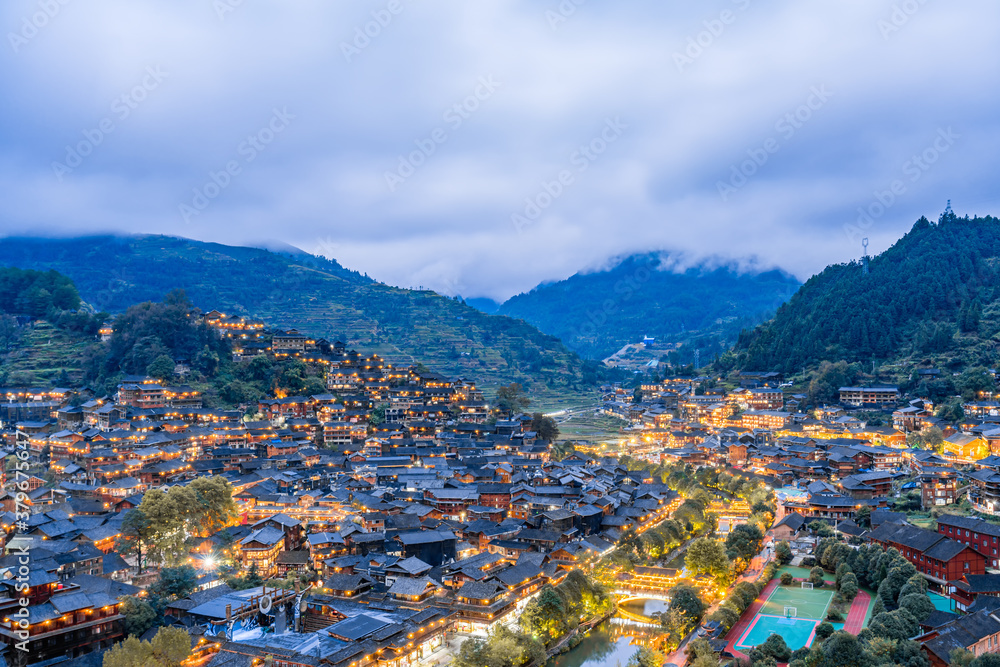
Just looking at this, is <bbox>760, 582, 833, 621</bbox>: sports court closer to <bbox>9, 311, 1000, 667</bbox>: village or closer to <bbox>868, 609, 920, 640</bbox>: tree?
<bbox>9, 311, 1000, 667</bbox>: village

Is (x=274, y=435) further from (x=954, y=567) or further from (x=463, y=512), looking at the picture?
(x=954, y=567)

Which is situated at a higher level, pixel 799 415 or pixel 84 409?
pixel 84 409

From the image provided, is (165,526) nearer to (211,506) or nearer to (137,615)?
(211,506)

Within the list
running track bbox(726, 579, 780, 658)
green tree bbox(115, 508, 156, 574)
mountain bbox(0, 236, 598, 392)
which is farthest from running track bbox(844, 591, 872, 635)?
mountain bbox(0, 236, 598, 392)

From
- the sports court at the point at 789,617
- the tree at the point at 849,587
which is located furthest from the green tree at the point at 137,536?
the tree at the point at 849,587

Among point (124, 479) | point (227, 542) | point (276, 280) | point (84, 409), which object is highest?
point (276, 280)

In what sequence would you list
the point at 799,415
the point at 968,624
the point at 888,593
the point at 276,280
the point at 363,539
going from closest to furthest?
1. the point at 968,624
2. the point at 888,593
3. the point at 363,539
4. the point at 799,415
5. the point at 276,280

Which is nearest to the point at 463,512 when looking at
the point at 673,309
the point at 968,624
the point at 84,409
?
the point at 968,624

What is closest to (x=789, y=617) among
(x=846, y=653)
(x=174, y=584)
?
(x=846, y=653)
